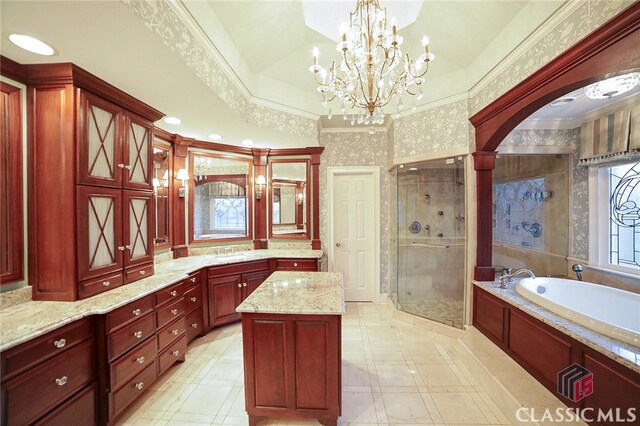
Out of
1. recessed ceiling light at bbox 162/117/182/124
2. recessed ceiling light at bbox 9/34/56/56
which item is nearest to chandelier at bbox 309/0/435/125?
recessed ceiling light at bbox 9/34/56/56

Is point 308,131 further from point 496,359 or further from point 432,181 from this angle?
point 496,359

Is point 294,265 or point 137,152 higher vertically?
point 137,152

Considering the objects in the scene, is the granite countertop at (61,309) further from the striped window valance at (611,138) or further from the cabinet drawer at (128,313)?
the striped window valance at (611,138)

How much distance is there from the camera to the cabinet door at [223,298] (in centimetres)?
288

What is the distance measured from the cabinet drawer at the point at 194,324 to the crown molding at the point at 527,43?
387 centimetres

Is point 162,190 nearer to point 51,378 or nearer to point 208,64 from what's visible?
point 208,64

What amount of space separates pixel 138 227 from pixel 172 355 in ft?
3.87

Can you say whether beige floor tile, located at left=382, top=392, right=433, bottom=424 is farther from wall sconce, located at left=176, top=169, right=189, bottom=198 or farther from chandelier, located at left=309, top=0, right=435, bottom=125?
wall sconce, located at left=176, top=169, right=189, bottom=198

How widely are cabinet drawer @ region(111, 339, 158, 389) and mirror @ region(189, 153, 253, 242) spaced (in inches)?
63.4

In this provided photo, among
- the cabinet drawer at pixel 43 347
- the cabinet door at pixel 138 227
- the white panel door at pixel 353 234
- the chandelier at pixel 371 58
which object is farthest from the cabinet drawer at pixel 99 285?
the white panel door at pixel 353 234

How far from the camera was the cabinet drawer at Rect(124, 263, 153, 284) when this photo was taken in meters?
2.03

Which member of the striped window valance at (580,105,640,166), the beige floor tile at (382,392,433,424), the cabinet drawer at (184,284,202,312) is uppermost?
the striped window valance at (580,105,640,166)

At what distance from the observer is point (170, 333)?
217 cm

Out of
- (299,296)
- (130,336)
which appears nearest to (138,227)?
(130,336)
